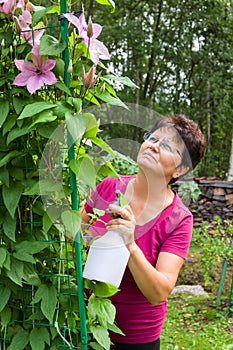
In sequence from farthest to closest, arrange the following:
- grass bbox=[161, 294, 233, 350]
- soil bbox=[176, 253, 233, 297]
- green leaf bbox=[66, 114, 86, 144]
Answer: soil bbox=[176, 253, 233, 297] < grass bbox=[161, 294, 233, 350] < green leaf bbox=[66, 114, 86, 144]

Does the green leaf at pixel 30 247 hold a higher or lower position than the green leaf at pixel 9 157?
lower

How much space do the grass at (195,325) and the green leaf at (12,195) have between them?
2.43 metres

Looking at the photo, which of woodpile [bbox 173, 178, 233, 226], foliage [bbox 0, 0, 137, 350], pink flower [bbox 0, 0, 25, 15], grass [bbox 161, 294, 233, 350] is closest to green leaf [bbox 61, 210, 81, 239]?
foliage [bbox 0, 0, 137, 350]

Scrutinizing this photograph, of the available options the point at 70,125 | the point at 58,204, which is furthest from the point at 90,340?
the point at 70,125

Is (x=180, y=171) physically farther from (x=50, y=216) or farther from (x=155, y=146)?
(x=50, y=216)

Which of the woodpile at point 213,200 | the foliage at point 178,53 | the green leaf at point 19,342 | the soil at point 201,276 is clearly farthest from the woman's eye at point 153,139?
the foliage at point 178,53

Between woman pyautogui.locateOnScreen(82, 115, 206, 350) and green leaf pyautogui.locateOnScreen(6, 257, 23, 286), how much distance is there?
0.23 m

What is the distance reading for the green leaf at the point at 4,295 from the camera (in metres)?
1.15

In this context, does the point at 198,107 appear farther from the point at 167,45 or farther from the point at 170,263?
the point at 170,263

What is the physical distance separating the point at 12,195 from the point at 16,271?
166 mm

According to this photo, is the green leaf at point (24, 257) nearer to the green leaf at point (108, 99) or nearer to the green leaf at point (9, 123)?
the green leaf at point (9, 123)

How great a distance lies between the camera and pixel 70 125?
1.00 metres

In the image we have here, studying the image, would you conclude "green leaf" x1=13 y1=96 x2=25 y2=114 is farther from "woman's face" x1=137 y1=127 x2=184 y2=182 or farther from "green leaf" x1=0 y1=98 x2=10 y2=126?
"woman's face" x1=137 y1=127 x2=184 y2=182

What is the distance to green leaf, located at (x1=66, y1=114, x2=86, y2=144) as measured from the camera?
39.1 inches
